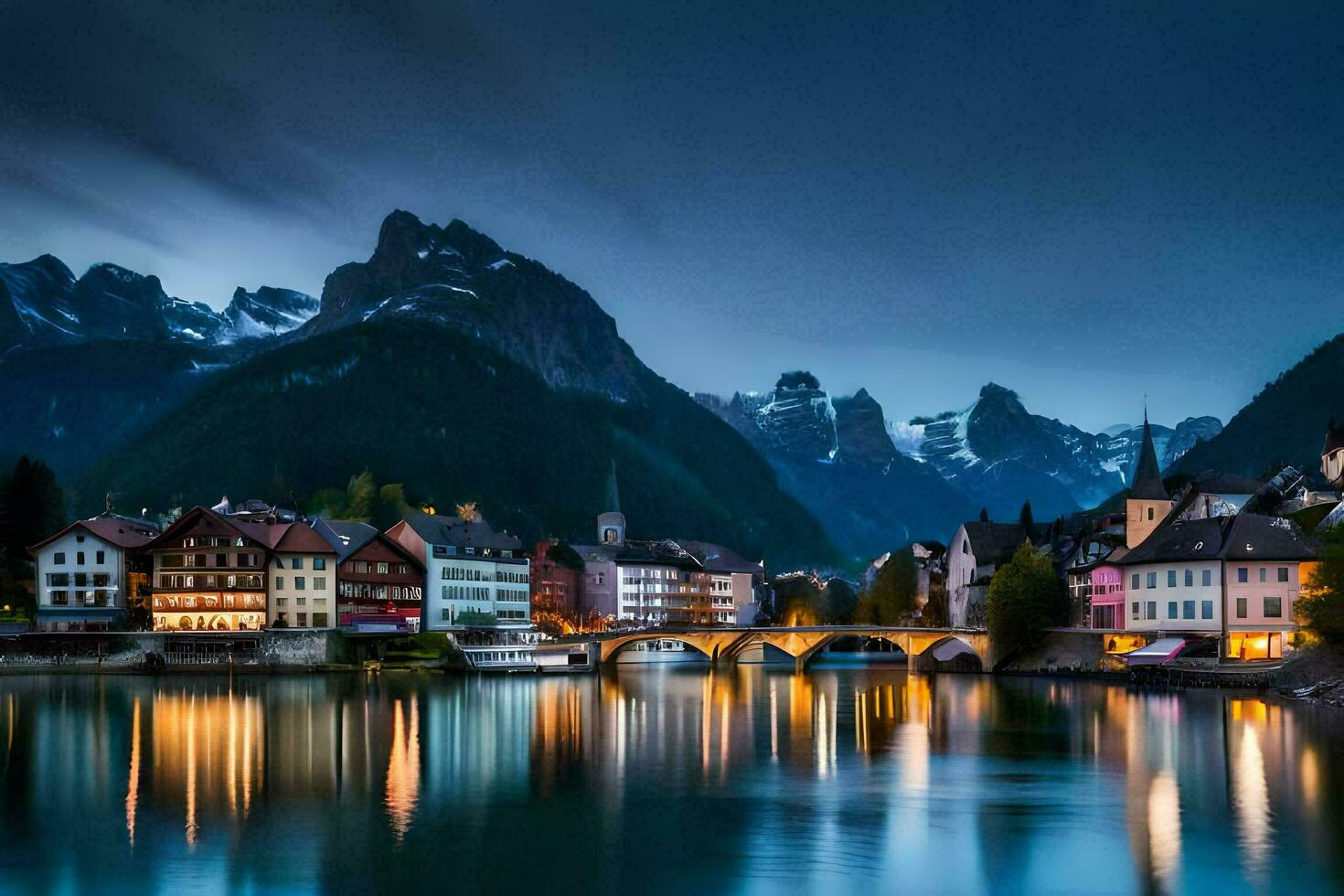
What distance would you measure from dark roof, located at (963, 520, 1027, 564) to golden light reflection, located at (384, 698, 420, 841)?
90.5m

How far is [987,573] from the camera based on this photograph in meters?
153

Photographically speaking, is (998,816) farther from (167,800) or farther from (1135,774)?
(167,800)

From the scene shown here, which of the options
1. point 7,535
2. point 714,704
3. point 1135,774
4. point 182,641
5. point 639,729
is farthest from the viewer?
point 7,535

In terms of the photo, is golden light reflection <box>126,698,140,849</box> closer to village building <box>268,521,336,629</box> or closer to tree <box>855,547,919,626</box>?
village building <box>268,521,336,629</box>

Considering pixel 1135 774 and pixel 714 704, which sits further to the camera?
pixel 714 704

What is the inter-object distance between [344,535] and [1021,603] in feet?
221

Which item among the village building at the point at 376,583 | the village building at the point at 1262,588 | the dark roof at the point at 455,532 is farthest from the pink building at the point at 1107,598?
the dark roof at the point at 455,532

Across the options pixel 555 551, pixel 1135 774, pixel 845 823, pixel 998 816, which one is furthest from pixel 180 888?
Result: pixel 555 551

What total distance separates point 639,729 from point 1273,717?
3330 cm

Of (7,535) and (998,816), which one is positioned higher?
(7,535)

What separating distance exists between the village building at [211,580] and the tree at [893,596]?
79520mm

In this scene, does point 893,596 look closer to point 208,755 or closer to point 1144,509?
point 1144,509

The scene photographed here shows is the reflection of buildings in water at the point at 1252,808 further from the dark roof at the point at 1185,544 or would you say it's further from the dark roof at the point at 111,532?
the dark roof at the point at 111,532

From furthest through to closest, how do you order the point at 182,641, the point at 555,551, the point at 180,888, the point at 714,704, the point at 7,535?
the point at 555,551 → the point at 7,535 → the point at 182,641 → the point at 714,704 → the point at 180,888
